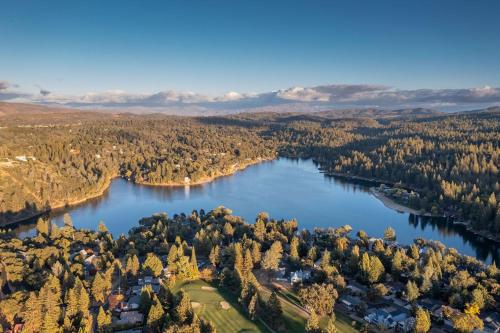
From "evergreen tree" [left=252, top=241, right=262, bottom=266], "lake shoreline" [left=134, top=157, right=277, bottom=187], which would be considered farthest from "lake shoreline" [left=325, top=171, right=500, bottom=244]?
"evergreen tree" [left=252, top=241, right=262, bottom=266]

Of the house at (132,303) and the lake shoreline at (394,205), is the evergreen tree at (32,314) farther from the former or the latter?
the lake shoreline at (394,205)

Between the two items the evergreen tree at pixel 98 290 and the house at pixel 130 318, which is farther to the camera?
the evergreen tree at pixel 98 290

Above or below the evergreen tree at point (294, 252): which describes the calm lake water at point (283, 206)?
below

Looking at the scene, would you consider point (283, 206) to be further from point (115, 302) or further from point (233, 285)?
point (115, 302)

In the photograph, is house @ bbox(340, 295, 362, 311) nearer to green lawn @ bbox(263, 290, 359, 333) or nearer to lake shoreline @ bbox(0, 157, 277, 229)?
green lawn @ bbox(263, 290, 359, 333)

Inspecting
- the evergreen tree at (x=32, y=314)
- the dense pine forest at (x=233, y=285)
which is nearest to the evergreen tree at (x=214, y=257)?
the dense pine forest at (x=233, y=285)

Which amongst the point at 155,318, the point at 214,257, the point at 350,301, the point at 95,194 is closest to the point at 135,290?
the point at 155,318
